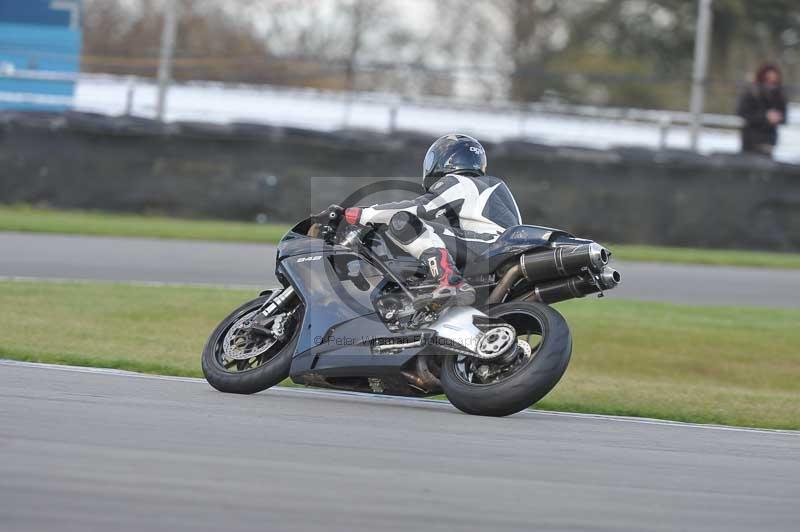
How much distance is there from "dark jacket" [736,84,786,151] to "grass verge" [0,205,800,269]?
184 centimetres

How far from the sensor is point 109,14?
4375 centimetres

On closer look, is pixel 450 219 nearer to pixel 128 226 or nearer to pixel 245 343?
pixel 245 343

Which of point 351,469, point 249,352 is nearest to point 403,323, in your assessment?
point 249,352

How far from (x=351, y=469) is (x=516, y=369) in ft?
6.07

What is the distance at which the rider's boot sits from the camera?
6945 millimetres

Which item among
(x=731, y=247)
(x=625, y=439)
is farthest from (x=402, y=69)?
(x=625, y=439)

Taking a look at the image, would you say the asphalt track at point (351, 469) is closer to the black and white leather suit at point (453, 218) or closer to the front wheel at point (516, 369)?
the front wheel at point (516, 369)

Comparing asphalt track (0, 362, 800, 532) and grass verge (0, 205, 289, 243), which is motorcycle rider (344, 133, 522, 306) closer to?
asphalt track (0, 362, 800, 532)

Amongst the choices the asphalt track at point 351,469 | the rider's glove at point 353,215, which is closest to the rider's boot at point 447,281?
the rider's glove at point 353,215

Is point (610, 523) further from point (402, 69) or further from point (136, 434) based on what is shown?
point (402, 69)

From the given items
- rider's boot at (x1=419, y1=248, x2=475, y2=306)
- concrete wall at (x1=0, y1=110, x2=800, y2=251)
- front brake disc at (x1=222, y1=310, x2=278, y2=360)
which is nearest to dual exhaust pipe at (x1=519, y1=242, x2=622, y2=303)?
rider's boot at (x1=419, y1=248, x2=475, y2=306)

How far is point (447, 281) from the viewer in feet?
22.9

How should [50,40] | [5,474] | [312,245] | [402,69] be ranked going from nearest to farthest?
1. [5,474]
2. [312,245]
3. [402,69]
4. [50,40]

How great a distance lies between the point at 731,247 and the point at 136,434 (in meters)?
14.0
